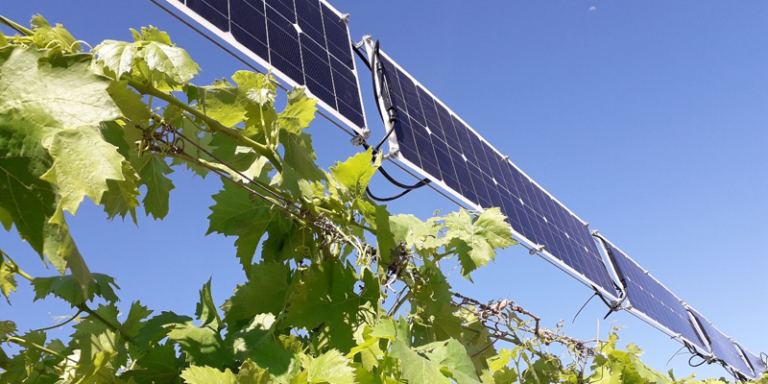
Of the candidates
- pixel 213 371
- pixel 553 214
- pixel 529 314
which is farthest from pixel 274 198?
pixel 553 214

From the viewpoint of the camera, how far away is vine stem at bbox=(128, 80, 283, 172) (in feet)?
3.22

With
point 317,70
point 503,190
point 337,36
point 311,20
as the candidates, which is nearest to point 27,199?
point 317,70

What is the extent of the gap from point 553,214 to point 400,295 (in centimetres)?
631

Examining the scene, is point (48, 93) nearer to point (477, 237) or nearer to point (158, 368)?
point (158, 368)

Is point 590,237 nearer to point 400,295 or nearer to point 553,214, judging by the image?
point 553,214

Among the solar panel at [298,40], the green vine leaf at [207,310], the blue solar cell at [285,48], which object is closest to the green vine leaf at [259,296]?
the green vine leaf at [207,310]

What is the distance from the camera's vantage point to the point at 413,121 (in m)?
4.55

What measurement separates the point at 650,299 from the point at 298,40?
7.94 metres

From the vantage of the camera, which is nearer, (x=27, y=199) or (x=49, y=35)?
(x=27, y=199)

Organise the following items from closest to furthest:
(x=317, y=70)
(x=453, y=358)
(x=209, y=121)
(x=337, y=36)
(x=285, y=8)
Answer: (x=209, y=121) < (x=453, y=358) < (x=317, y=70) < (x=285, y=8) < (x=337, y=36)

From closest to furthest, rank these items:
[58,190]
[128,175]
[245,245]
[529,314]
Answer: [58,190]
[128,175]
[245,245]
[529,314]

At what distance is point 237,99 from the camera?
3.85 feet

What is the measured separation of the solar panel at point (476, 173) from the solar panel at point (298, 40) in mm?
397

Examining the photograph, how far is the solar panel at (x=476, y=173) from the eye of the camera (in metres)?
4.32
